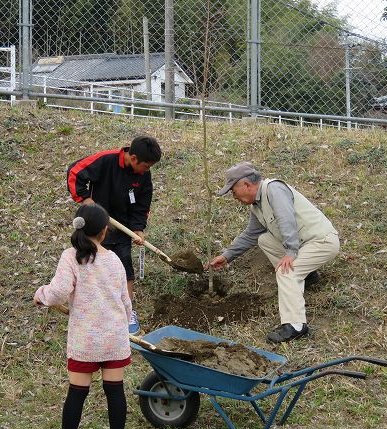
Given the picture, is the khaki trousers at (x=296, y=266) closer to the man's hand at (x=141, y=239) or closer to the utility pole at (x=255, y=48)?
the man's hand at (x=141, y=239)

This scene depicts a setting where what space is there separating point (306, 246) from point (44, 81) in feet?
19.9

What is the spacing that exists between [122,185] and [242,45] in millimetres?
4260

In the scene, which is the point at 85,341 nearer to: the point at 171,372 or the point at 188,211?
the point at 171,372

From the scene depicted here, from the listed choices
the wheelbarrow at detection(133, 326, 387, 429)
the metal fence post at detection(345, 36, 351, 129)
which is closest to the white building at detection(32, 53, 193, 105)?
the metal fence post at detection(345, 36, 351, 129)

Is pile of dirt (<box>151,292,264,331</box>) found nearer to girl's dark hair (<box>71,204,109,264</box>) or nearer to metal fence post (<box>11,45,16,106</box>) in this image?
girl's dark hair (<box>71,204,109,264</box>)

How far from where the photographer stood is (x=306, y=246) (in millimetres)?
6484

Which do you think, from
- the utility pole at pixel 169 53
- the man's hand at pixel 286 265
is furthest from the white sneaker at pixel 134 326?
the utility pole at pixel 169 53

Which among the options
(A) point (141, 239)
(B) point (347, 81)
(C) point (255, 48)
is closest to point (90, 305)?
(A) point (141, 239)

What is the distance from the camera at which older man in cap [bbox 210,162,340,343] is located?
6211 mm

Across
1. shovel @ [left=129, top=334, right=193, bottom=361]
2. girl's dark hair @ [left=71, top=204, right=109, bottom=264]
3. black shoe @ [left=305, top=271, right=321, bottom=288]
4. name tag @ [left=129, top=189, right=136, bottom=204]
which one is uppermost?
Answer: girl's dark hair @ [left=71, top=204, right=109, bottom=264]

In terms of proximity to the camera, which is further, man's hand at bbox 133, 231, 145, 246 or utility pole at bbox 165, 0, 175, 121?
utility pole at bbox 165, 0, 175, 121

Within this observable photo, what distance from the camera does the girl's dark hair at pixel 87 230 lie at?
178 inches

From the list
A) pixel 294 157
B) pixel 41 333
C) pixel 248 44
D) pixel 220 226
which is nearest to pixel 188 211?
pixel 220 226

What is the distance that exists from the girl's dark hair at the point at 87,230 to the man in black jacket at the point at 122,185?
167 cm
